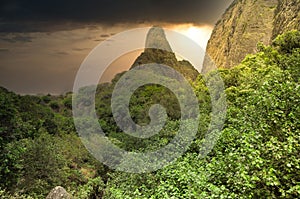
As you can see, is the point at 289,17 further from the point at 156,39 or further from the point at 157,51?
the point at 156,39

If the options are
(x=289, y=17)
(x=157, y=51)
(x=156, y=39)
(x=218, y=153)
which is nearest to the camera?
(x=218, y=153)

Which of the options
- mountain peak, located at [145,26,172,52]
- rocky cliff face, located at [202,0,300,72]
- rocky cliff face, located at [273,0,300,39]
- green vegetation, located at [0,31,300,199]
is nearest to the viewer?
green vegetation, located at [0,31,300,199]

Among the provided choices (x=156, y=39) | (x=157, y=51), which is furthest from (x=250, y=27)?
(x=156, y=39)

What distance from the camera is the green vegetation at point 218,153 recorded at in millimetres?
9570

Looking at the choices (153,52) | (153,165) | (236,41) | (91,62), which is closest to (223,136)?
(153,165)

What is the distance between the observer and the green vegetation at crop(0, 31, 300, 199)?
31.4 feet

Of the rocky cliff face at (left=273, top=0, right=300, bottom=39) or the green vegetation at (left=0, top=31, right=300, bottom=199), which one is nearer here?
the green vegetation at (left=0, top=31, right=300, bottom=199)

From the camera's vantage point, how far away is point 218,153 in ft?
48.4

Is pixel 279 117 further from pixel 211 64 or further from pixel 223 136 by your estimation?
pixel 211 64

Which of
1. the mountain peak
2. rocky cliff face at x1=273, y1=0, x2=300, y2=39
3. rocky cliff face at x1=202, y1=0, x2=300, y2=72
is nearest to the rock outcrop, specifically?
the mountain peak

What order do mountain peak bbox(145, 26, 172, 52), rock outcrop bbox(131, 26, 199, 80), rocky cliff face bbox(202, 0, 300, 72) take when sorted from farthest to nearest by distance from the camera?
mountain peak bbox(145, 26, 172, 52) → rock outcrop bbox(131, 26, 199, 80) → rocky cliff face bbox(202, 0, 300, 72)

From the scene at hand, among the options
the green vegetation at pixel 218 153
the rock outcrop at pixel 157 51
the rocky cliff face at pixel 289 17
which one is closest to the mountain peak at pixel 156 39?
the rock outcrop at pixel 157 51

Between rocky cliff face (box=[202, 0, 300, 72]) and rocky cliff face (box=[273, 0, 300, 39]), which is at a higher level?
rocky cliff face (box=[202, 0, 300, 72])

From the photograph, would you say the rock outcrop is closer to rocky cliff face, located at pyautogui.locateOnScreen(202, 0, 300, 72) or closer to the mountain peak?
the mountain peak
